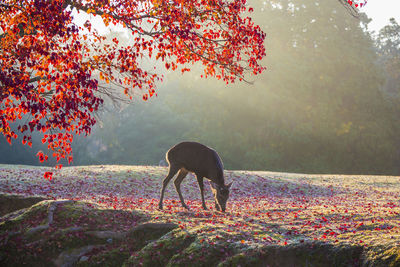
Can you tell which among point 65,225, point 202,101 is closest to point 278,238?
point 65,225

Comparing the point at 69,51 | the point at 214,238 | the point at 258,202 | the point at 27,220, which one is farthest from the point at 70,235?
the point at 258,202

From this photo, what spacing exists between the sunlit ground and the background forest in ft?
45.6

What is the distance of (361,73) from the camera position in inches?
1709

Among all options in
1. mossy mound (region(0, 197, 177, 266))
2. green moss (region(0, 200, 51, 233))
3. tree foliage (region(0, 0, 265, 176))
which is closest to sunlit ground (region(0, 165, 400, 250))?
mossy mound (region(0, 197, 177, 266))

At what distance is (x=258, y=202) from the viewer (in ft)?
56.6

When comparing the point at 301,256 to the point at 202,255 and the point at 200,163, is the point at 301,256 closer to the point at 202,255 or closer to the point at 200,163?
the point at 202,255

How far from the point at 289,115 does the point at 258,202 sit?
27757mm

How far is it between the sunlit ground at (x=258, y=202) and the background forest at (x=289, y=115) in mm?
13885

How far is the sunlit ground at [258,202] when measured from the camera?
820cm

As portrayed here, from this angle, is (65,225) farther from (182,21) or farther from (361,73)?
(361,73)

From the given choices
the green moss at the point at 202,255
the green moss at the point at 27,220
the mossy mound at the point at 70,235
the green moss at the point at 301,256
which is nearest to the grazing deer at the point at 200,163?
the mossy mound at the point at 70,235

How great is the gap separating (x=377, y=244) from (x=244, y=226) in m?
3.29

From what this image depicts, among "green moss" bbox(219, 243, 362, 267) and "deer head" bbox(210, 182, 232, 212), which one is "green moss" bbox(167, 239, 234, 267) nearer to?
"green moss" bbox(219, 243, 362, 267)

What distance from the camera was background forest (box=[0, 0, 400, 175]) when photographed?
41.6 metres
